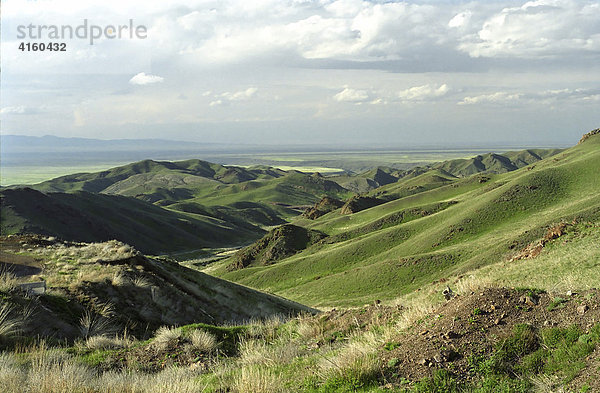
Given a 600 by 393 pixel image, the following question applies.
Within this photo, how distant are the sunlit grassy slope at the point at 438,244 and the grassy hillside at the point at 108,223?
190ft

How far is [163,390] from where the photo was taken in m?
7.66

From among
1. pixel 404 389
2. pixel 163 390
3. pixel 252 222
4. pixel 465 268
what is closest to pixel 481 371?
pixel 404 389

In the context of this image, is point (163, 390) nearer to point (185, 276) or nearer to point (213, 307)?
point (213, 307)

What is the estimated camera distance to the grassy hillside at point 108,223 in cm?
11219

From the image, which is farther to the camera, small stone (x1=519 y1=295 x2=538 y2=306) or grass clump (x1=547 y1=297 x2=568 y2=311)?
small stone (x1=519 y1=295 x2=538 y2=306)

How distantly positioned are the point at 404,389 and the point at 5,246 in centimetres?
Result: 3253

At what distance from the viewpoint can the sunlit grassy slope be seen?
41.8 m

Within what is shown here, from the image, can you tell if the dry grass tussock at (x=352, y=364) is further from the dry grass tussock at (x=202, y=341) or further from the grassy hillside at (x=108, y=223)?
the grassy hillside at (x=108, y=223)

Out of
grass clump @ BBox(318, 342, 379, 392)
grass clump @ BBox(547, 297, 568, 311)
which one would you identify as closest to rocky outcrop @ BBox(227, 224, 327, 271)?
grass clump @ BBox(547, 297, 568, 311)

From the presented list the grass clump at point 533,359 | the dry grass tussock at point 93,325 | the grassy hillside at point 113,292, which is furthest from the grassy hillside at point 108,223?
the grass clump at point 533,359

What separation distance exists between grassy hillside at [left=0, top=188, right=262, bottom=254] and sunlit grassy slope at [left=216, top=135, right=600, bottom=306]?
190 feet

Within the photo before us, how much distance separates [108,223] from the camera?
5049 inches

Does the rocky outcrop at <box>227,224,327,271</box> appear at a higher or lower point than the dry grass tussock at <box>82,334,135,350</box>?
lower

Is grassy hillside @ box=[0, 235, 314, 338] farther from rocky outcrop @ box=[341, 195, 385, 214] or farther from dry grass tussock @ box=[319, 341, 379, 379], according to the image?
rocky outcrop @ box=[341, 195, 385, 214]
